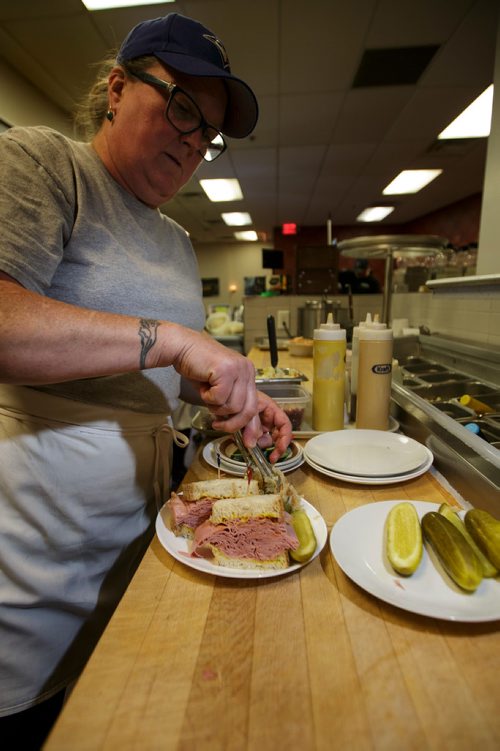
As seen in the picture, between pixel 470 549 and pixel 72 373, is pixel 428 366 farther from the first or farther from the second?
pixel 72 373

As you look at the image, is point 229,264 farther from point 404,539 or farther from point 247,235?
point 404,539

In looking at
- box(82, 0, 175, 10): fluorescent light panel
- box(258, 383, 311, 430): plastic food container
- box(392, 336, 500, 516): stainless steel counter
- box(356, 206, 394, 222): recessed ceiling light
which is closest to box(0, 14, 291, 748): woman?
box(258, 383, 311, 430): plastic food container

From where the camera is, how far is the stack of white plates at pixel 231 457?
3.32 feet

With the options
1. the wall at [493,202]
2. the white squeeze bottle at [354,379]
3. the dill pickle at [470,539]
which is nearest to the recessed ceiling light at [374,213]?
the wall at [493,202]

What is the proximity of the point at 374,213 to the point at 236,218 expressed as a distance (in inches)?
134

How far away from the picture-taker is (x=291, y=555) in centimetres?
67

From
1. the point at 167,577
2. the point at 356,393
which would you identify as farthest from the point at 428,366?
the point at 167,577

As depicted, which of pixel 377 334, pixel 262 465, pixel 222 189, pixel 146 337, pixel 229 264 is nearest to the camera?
pixel 146 337

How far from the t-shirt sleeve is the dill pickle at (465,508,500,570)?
944 mm

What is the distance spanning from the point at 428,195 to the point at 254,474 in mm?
8636

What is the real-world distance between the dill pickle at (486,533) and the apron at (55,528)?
2.59 feet

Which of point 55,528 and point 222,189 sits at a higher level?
point 222,189

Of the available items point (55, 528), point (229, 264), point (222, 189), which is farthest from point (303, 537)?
point (229, 264)

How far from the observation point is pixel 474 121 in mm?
4633
